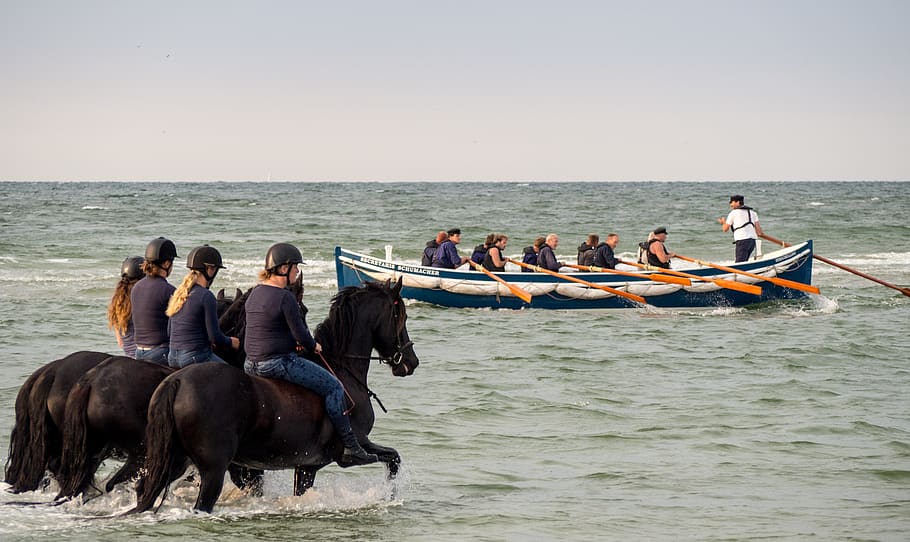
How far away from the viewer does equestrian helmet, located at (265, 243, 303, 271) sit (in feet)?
25.4

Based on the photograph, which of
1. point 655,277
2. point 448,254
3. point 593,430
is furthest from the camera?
point 448,254

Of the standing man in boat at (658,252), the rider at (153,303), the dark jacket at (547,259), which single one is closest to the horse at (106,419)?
the rider at (153,303)

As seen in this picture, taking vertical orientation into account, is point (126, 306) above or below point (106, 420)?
above

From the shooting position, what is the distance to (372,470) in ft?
32.6

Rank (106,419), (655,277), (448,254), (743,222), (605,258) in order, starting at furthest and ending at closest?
(605,258) < (448,254) < (743,222) < (655,277) < (106,419)

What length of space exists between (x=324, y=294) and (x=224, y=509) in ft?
57.6

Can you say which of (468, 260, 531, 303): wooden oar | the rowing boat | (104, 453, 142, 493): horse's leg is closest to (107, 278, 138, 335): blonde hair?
(104, 453, 142, 493): horse's leg

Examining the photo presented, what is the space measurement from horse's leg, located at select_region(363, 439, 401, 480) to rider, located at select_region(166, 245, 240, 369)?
1347mm

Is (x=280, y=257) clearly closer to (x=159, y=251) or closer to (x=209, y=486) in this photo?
(x=159, y=251)

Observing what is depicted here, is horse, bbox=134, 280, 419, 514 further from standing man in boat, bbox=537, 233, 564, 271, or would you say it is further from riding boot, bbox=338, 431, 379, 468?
standing man in boat, bbox=537, 233, 564, 271

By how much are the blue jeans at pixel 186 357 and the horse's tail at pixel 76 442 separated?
2.16ft

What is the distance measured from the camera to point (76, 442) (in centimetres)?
747

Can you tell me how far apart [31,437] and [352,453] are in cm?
228

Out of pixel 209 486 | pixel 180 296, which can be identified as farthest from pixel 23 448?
pixel 180 296
